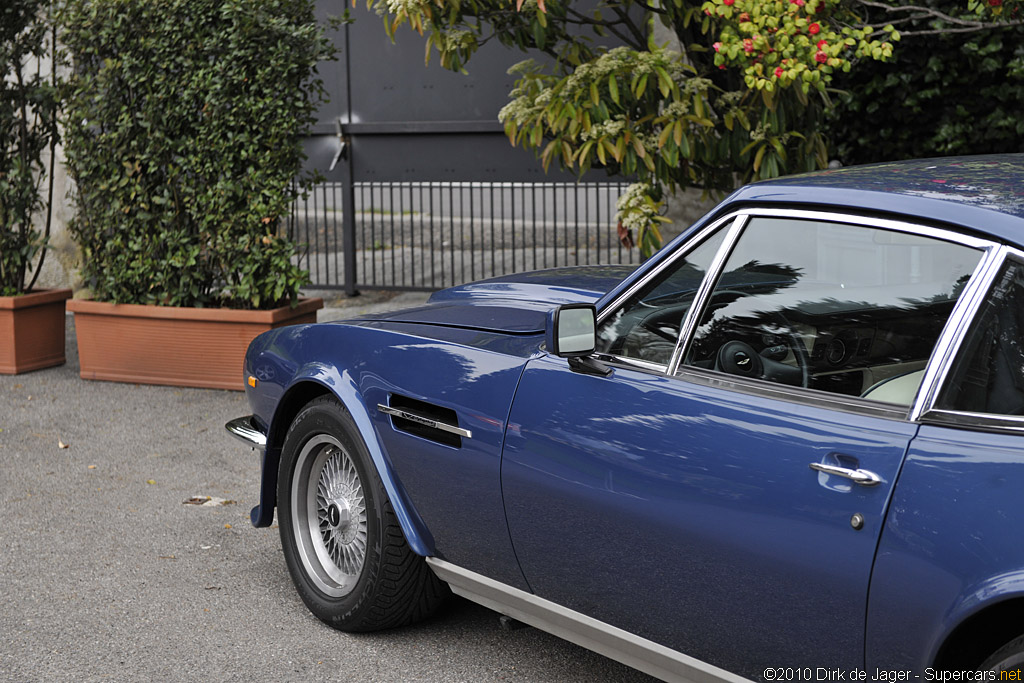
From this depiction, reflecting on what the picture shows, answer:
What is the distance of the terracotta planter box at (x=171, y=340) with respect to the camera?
25.8ft

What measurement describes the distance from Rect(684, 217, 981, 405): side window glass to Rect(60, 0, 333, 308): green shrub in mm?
5389

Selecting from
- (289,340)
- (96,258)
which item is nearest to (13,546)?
(289,340)

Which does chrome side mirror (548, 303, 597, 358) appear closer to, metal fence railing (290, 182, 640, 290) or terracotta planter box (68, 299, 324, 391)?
terracotta planter box (68, 299, 324, 391)

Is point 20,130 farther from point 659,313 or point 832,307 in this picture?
point 832,307

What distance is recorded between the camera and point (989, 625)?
230cm

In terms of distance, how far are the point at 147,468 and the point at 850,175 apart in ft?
14.7

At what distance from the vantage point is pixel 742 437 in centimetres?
264

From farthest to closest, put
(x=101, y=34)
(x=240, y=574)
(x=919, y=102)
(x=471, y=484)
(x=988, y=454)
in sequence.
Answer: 1. (x=919, y=102)
2. (x=101, y=34)
3. (x=240, y=574)
4. (x=471, y=484)
5. (x=988, y=454)

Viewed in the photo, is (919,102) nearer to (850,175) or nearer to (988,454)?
(850,175)

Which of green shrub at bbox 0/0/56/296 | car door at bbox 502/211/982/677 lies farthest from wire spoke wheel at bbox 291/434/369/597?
green shrub at bbox 0/0/56/296

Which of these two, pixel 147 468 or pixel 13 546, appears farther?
pixel 147 468

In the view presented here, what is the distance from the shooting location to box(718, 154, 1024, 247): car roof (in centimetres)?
245

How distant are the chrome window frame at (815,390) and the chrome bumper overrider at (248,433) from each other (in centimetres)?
168

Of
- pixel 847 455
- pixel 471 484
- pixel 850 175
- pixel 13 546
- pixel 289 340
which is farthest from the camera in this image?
pixel 13 546
